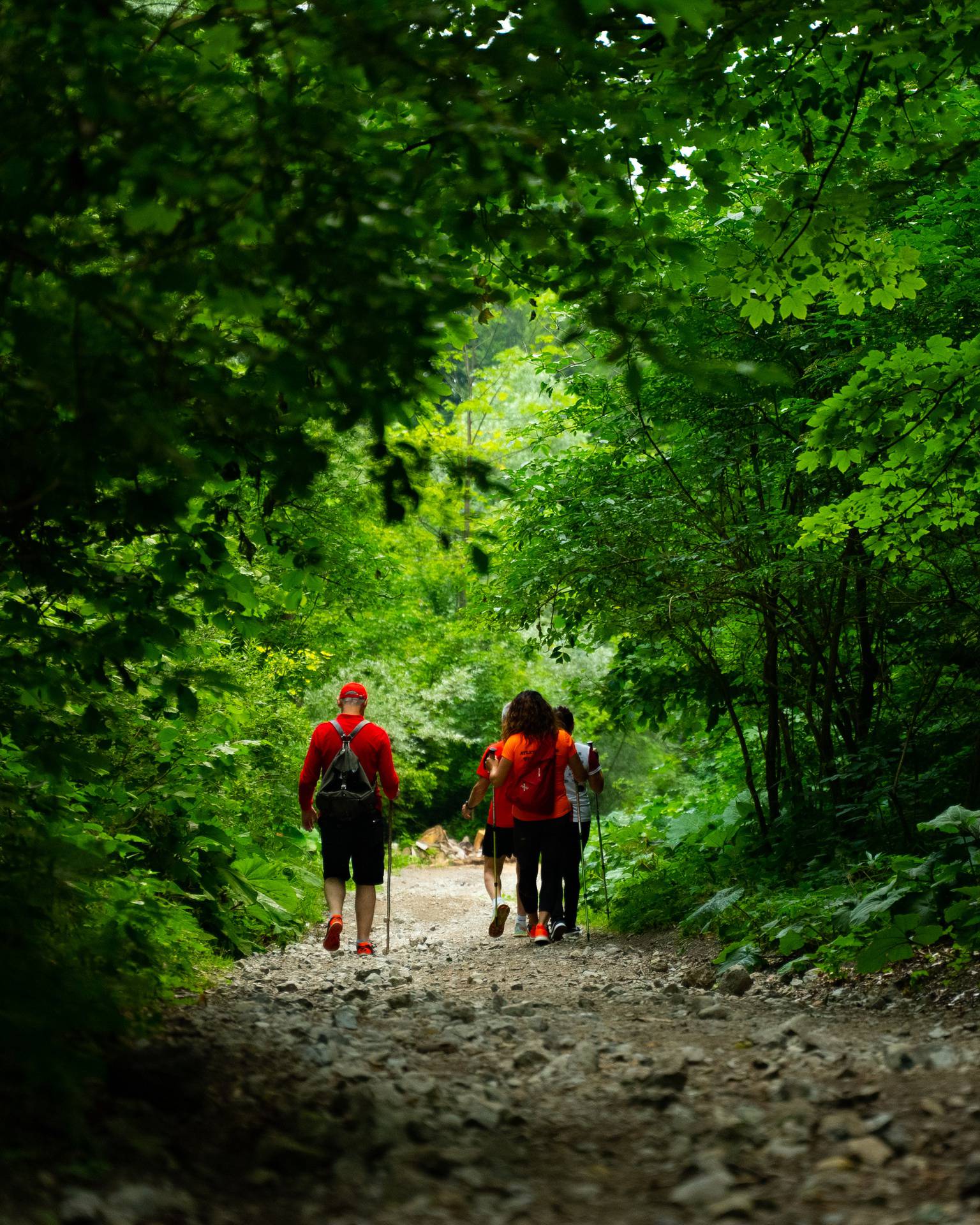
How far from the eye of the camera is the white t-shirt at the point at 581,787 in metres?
10.4

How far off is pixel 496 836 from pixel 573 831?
1401 mm

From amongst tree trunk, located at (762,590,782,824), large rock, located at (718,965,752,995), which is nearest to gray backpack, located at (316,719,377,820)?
large rock, located at (718,965,752,995)

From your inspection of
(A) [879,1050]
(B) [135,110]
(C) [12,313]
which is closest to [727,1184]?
(A) [879,1050]

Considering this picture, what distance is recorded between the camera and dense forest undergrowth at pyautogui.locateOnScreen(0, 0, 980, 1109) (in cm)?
319

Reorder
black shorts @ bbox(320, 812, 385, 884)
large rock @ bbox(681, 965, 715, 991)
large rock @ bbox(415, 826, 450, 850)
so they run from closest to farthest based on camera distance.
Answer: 1. large rock @ bbox(681, 965, 715, 991)
2. black shorts @ bbox(320, 812, 385, 884)
3. large rock @ bbox(415, 826, 450, 850)

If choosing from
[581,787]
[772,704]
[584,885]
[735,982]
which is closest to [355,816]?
[581,787]

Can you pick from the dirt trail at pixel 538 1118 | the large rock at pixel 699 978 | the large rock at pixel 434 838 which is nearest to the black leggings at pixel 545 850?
the large rock at pixel 699 978

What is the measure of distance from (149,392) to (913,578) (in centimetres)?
713

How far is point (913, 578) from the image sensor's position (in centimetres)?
880

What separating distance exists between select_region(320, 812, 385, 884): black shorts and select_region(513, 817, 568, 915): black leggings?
146 cm

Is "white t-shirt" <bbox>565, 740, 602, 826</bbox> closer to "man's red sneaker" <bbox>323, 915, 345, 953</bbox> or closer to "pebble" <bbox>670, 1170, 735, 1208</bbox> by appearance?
"man's red sneaker" <bbox>323, 915, 345, 953</bbox>

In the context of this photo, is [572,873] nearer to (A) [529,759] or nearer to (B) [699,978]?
(A) [529,759]

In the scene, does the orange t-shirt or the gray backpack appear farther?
the orange t-shirt

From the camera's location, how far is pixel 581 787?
10812 millimetres
